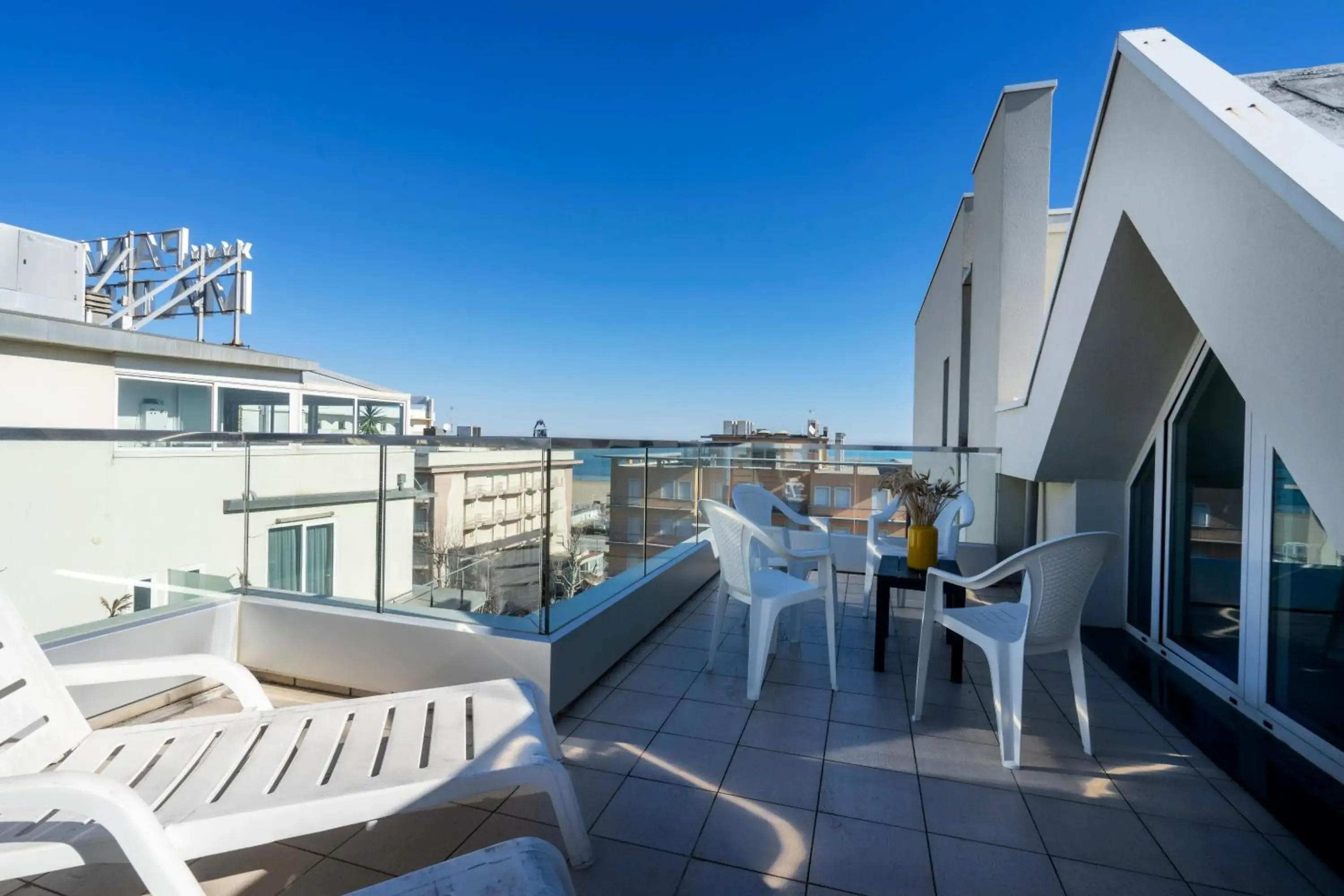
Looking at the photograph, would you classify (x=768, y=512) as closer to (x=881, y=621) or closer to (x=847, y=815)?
(x=881, y=621)

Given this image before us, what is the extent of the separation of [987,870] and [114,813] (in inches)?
84.2

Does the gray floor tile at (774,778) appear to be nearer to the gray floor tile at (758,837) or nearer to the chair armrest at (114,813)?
the gray floor tile at (758,837)

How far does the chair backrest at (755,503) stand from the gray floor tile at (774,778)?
2074 millimetres

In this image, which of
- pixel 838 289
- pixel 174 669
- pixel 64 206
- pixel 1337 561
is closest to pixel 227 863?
pixel 174 669

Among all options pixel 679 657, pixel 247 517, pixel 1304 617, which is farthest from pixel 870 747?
pixel 247 517

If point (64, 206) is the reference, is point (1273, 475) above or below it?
below

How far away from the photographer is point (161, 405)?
30.6 ft

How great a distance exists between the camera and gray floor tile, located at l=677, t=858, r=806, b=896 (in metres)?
1.60

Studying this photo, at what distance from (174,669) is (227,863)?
62cm

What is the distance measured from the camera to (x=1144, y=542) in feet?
12.3

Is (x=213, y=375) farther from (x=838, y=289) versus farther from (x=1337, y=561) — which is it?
(x=838, y=289)

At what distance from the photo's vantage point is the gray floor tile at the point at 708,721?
2.50 metres

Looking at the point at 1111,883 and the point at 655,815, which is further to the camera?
the point at 655,815

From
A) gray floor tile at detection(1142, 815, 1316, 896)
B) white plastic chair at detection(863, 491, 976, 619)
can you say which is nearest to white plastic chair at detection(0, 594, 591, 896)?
gray floor tile at detection(1142, 815, 1316, 896)
